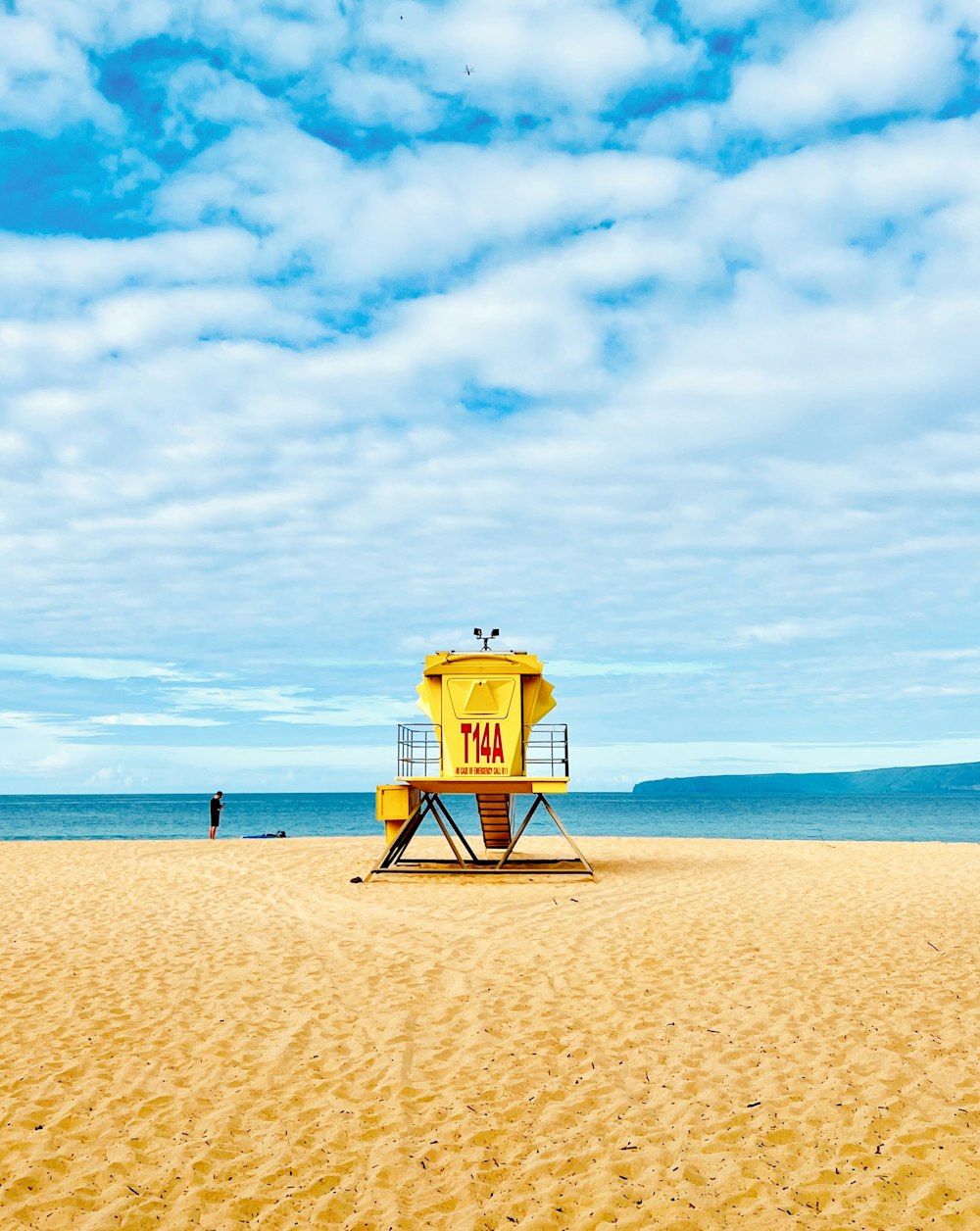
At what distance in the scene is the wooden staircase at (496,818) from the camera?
779 inches

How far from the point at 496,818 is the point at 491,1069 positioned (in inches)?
508

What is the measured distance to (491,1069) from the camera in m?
7.34

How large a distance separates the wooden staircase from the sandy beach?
495cm

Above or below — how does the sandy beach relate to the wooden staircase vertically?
below

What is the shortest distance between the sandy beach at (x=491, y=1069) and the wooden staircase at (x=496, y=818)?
4945 mm

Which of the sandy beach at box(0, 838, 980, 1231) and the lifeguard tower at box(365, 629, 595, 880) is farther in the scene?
the lifeguard tower at box(365, 629, 595, 880)

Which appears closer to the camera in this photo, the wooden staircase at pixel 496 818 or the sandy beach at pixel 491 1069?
the sandy beach at pixel 491 1069

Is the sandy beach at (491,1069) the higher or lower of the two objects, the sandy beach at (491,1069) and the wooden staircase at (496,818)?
the lower

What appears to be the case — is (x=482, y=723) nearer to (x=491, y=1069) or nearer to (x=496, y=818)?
(x=496, y=818)

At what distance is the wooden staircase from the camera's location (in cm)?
1978

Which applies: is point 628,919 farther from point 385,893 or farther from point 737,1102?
point 737,1102

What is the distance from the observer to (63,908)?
1562cm

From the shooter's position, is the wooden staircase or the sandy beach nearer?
the sandy beach

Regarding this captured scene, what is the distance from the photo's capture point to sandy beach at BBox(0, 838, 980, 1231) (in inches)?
213
